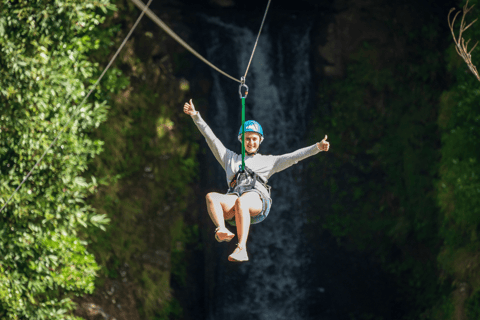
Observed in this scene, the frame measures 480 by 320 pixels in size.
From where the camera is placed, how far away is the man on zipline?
5.03m

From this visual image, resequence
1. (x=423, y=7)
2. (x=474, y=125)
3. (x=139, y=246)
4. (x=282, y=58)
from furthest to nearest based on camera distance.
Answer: (x=282, y=58) → (x=423, y=7) → (x=139, y=246) → (x=474, y=125)

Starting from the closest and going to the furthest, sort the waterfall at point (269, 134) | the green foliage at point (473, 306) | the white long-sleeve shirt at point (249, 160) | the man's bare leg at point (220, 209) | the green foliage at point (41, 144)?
the man's bare leg at point (220, 209), the white long-sleeve shirt at point (249, 160), the green foliage at point (41, 144), the green foliage at point (473, 306), the waterfall at point (269, 134)

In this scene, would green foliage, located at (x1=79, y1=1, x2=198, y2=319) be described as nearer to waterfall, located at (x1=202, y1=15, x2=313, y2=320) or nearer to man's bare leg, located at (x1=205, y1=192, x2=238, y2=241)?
waterfall, located at (x1=202, y1=15, x2=313, y2=320)

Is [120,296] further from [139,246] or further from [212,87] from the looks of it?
[212,87]

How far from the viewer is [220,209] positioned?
202 inches

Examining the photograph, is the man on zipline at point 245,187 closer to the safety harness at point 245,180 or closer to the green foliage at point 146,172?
the safety harness at point 245,180

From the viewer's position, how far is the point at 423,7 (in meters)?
13.2

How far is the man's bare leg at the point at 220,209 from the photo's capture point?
16.1 ft

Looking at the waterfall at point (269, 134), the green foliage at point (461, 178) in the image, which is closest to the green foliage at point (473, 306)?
the green foliage at point (461, 178)

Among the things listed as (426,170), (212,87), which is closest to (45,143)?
(212,87)

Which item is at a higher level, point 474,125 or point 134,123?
point 474,125

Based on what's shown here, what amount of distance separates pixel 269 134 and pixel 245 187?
8.92 meters

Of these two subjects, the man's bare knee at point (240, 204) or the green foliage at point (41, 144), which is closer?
the man's bare knee at point (240, 204)

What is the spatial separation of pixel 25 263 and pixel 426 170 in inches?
367
